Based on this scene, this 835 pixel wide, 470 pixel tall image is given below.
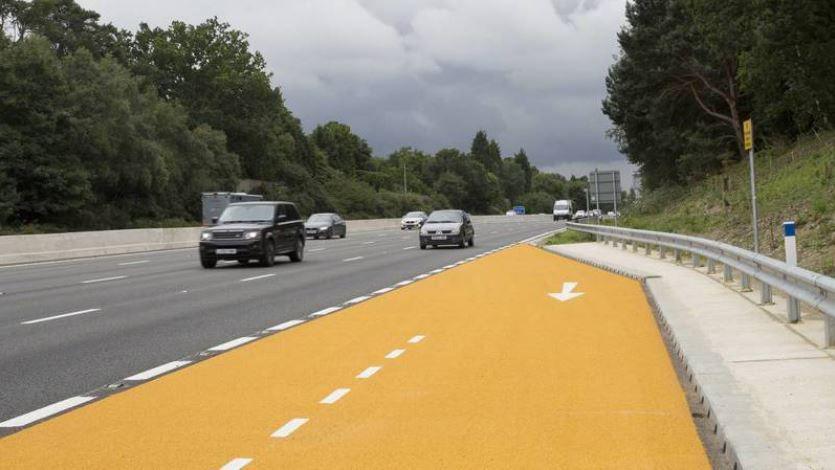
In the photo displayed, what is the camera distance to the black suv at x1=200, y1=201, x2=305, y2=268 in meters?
23.7

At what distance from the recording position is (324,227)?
52.0 metres

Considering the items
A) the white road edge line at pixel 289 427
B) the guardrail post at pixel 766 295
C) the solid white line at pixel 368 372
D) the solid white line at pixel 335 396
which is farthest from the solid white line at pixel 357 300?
the white road edge line at pixel 289 427

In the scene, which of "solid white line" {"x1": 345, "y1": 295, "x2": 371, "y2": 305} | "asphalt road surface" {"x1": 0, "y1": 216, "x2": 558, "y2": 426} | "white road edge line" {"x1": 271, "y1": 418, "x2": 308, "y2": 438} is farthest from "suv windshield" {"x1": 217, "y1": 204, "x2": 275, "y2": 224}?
"white road edge line" {"x1": 271, "y1": 418, "x2": 308, "y2": 438}

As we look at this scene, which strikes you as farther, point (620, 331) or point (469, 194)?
point (469, 194)

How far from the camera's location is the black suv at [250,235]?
23734 millimetres

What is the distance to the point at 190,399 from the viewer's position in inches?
277

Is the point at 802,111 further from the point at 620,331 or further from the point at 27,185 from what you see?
the point at 27,185

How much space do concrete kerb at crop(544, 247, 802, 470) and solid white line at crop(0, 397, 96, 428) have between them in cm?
448

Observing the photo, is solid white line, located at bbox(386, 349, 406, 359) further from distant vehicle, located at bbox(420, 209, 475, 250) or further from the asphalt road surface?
distant vehicle, located at bbox(420, 209, 475, 250)

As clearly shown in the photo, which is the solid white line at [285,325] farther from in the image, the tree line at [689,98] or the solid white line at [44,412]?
the tree line at [689,98]

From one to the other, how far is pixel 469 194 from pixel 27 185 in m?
133

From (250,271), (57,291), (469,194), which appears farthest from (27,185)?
(469,194)

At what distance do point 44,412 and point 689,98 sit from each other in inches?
1847

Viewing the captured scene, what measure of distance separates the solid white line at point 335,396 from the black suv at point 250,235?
55.2 feet
